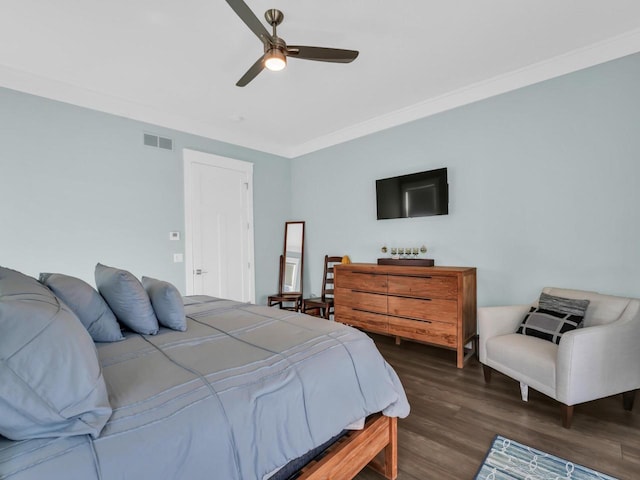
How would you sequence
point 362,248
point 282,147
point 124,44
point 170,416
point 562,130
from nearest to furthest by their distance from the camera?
1. point 170,416
2. point 124,44
3. point 562,130
4. point 362,248
5. point 282,147

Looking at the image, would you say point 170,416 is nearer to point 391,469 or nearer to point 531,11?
point 391,469

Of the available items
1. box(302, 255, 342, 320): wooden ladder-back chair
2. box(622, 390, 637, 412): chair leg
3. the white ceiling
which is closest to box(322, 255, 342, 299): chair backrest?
box(302, 255, 342, 320): wooden ladder-back chair

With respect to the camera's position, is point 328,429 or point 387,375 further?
point 387,375

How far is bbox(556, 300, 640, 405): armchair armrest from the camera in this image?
1.89 meters

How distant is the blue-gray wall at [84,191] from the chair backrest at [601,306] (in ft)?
13.0

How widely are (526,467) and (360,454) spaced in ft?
3.10

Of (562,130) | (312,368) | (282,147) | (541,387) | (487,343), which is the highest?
(282,147)

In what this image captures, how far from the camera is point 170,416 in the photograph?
902 millimetres

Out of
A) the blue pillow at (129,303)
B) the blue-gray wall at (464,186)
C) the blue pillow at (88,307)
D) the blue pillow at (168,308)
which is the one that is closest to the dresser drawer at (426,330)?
the blue-gray wall at (464,186)

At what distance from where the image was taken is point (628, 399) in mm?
2111

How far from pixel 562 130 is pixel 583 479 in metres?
2.62

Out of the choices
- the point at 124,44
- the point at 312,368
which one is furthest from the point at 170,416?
the point at 124,44

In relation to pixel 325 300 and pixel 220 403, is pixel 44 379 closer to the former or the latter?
pixel 220 403

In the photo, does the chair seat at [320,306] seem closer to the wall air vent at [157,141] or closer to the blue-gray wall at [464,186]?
the blue-gray wall at [464,186]
